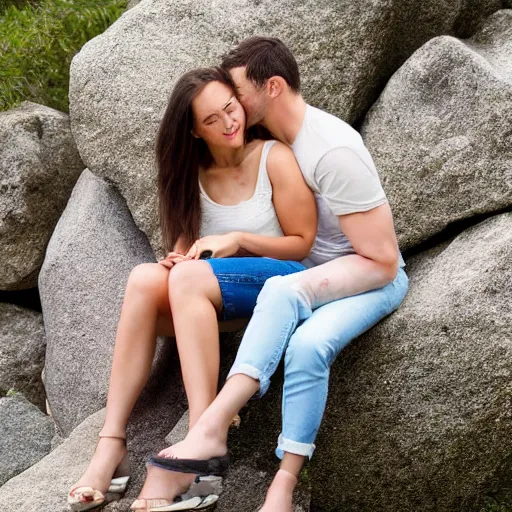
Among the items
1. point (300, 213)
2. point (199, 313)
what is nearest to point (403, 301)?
point (300, 213)

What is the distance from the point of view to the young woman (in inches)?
129

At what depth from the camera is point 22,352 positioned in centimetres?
534

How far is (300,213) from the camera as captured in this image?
3590mm

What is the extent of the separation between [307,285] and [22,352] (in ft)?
8.76

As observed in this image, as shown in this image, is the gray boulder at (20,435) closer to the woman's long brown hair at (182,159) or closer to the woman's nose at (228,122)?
the woman's long brown hair at (182,159)

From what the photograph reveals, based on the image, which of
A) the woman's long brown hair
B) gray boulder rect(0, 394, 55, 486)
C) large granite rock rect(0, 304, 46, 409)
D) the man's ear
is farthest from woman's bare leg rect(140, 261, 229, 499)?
large granite rock rect(0, 304, 46, 409)

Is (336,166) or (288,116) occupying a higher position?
(288,116)

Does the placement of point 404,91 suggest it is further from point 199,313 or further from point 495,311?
point 199,313

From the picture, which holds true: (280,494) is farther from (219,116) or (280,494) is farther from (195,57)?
(195,57)

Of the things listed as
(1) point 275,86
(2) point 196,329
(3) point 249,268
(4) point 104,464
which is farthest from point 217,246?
(4) point 104,464

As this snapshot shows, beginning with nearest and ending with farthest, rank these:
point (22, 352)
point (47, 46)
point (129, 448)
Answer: point (129, 448)
point (22, 352)
point (47, 46)

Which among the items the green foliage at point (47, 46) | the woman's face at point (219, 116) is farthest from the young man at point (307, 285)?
the green foliage at point (47, 46)

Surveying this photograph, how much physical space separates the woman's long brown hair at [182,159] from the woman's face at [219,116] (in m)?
0.03

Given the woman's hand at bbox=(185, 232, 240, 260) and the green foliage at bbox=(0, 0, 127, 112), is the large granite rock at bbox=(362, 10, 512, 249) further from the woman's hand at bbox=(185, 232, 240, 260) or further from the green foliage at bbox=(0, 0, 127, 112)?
the green foliage at bbox=(0, 0, 127, 112)
